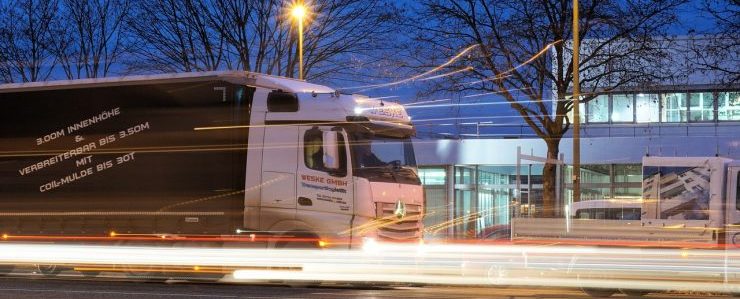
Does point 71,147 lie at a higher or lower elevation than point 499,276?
higher

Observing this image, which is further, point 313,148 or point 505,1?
point 505,1

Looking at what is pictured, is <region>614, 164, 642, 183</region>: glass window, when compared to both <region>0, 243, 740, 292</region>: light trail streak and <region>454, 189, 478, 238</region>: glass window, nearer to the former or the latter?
<region>454, 189, 478, 238</region>: glass window

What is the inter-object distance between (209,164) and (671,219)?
7.78 metres

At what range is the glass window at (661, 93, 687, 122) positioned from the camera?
34.8 meters

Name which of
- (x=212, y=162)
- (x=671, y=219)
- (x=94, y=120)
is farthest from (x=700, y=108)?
(x=94, y=120)

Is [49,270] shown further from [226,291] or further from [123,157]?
[226,291]

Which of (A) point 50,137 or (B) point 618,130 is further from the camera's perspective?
(B) point 618,130

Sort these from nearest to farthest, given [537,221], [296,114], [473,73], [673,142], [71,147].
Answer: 1. [537,221]
2. [296,114]
3. [71,147]
4. [473,73]
5. [673,142]

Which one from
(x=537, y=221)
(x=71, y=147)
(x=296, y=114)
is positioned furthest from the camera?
(x=71, y=147)

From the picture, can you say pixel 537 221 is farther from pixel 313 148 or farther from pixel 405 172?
pixel 313 148

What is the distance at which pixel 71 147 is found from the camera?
1662 centimetres

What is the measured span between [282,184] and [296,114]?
1.19m

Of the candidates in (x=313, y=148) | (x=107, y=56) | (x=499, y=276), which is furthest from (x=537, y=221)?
(x=107, y=56)

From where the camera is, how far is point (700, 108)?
113 feet
